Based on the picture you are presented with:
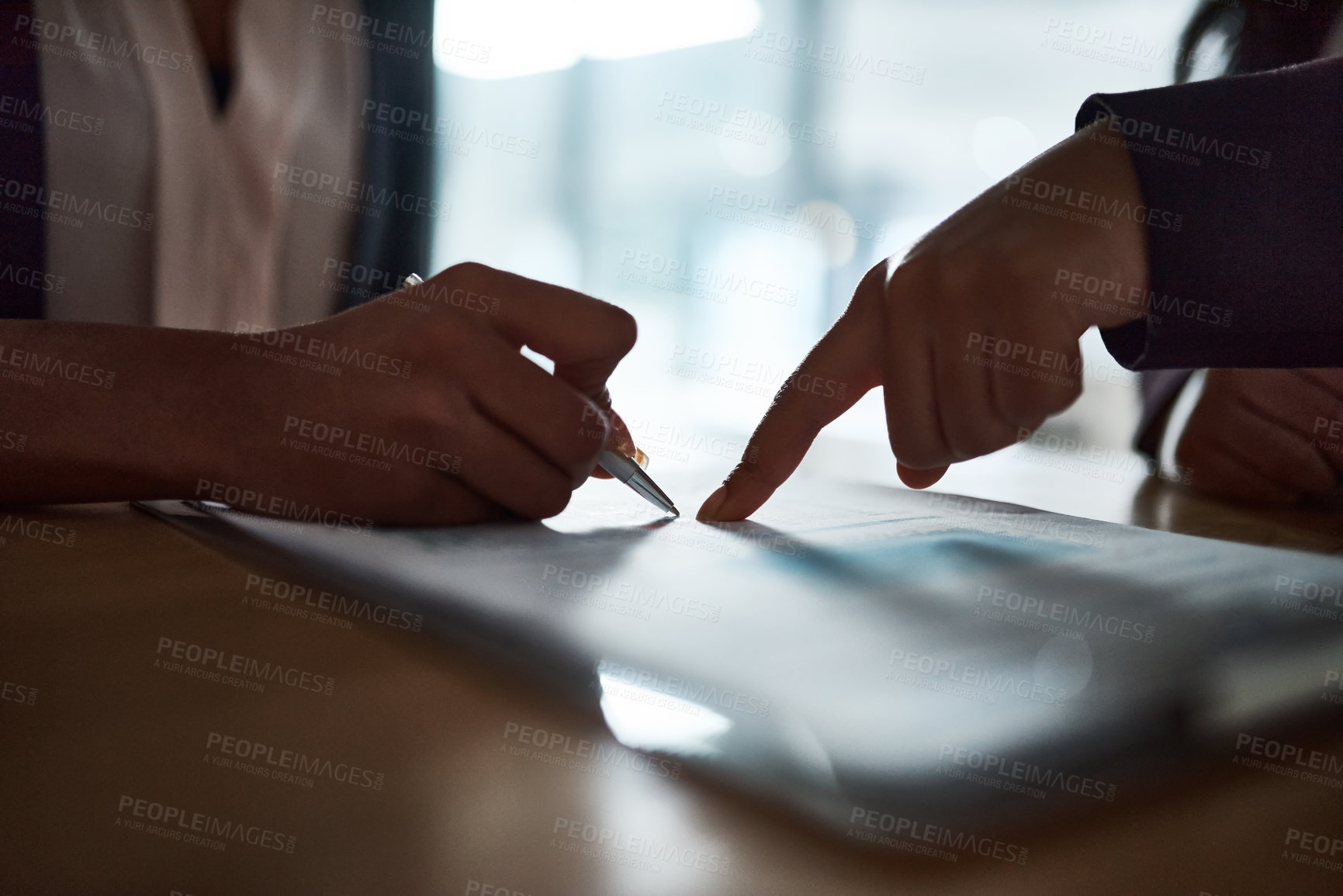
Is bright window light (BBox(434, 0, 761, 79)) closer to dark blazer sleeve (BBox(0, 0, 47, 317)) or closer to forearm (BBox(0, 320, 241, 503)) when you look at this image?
dark blazer sleeve (BBox(0, 0, 47, 317))

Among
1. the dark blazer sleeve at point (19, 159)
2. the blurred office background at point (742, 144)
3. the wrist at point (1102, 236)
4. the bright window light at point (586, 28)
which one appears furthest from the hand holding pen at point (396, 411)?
the bright window light at point (586, 28)

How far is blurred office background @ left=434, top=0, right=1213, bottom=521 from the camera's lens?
298cm

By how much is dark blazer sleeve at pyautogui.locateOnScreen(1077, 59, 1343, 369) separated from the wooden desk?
27 centimetres

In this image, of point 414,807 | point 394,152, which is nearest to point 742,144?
point 394,152

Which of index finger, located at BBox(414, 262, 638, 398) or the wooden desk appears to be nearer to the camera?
the wooden desk

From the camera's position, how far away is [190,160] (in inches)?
53.1

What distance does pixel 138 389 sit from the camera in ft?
1.64

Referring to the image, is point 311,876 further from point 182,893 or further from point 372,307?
point 372,307

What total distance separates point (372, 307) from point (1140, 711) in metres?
0.47

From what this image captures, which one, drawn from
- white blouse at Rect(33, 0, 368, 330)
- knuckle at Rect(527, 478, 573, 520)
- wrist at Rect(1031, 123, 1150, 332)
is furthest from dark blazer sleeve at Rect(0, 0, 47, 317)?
wrist at Rect(1031, 123, 1150, 332)

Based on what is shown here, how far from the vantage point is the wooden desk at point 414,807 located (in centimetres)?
18

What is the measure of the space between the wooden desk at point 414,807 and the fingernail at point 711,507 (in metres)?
0.30

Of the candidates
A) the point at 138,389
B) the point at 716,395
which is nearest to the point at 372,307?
the point at 138,389

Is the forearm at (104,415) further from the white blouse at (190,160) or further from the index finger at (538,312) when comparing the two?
the white blouse at (190,160)
